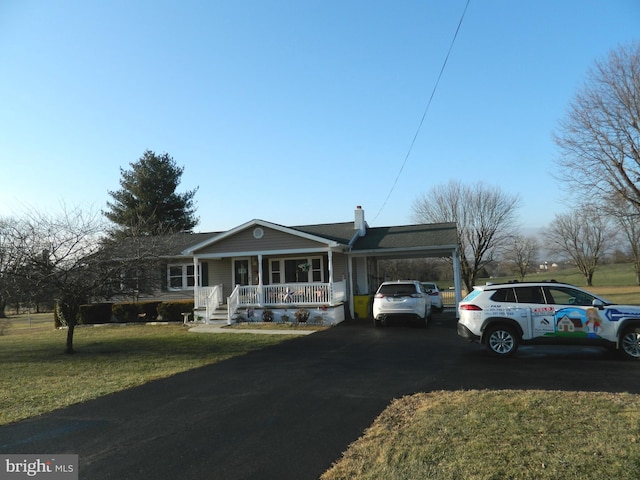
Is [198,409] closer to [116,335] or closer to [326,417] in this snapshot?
[326,417]

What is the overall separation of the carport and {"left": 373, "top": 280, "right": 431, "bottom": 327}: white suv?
3969mm

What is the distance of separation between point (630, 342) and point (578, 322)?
104 cm

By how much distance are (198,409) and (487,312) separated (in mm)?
6612

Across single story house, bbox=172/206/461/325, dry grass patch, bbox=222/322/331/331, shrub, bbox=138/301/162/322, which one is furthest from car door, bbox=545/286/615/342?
shrub, bbox=138/301/162/322

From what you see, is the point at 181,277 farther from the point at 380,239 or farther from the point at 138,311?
the point at 380,239

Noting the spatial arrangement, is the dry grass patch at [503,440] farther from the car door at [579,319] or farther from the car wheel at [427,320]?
the car wheel at [427,320]

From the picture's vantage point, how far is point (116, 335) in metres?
17.9

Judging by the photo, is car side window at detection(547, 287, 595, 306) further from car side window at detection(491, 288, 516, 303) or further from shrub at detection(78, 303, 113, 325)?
shrub at detection(78, 303, 113, 325)

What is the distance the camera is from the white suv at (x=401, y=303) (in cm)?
1645

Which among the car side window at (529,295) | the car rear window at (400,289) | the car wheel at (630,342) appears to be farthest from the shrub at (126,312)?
the car wheel at (630,342)

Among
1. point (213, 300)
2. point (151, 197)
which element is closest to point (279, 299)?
point (213, 300)

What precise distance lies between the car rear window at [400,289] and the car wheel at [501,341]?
661 cm

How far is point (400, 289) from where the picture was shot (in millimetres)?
16859

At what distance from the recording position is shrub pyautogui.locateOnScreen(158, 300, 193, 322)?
73.0 feet
